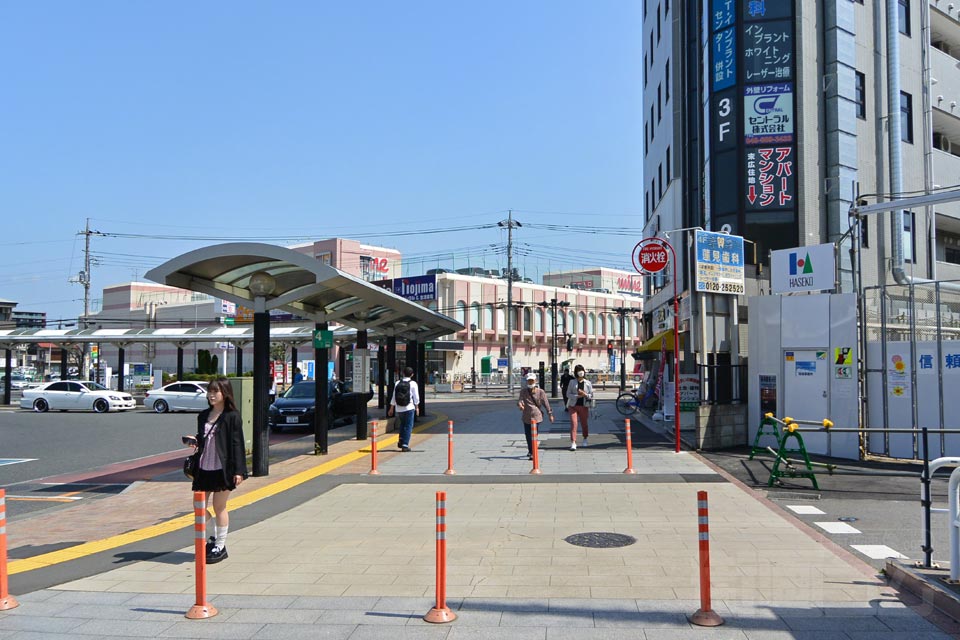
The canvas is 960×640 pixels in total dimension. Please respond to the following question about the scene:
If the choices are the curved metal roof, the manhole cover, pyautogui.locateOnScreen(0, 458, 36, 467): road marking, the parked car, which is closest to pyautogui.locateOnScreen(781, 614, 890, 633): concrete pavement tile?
the manhole cover

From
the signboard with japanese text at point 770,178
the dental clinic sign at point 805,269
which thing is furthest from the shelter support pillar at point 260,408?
the signboard with japanese text at point 770,178

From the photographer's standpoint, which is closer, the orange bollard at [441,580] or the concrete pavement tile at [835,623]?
the concrete pavement tile at [835,623]

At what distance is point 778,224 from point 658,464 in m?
11.0

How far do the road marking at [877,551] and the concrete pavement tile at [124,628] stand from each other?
21.5 feet

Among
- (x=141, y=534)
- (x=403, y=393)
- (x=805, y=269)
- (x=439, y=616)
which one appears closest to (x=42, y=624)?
(x=439, y=616)

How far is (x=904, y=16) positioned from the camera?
26.8 meters

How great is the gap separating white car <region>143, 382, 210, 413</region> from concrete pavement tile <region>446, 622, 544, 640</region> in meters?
28.2

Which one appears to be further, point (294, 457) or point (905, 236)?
point (905, 236)

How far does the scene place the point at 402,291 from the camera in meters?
71.8

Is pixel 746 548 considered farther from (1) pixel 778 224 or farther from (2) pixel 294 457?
(1) pixel 778 224

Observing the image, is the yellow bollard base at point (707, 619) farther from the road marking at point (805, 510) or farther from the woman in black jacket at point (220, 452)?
the road marking at point (805, 510)

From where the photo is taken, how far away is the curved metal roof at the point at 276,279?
12.1 m

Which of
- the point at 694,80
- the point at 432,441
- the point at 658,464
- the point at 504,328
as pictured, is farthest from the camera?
the point at 504,328

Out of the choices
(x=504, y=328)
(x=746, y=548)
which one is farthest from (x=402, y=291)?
(x=746, y=548)
